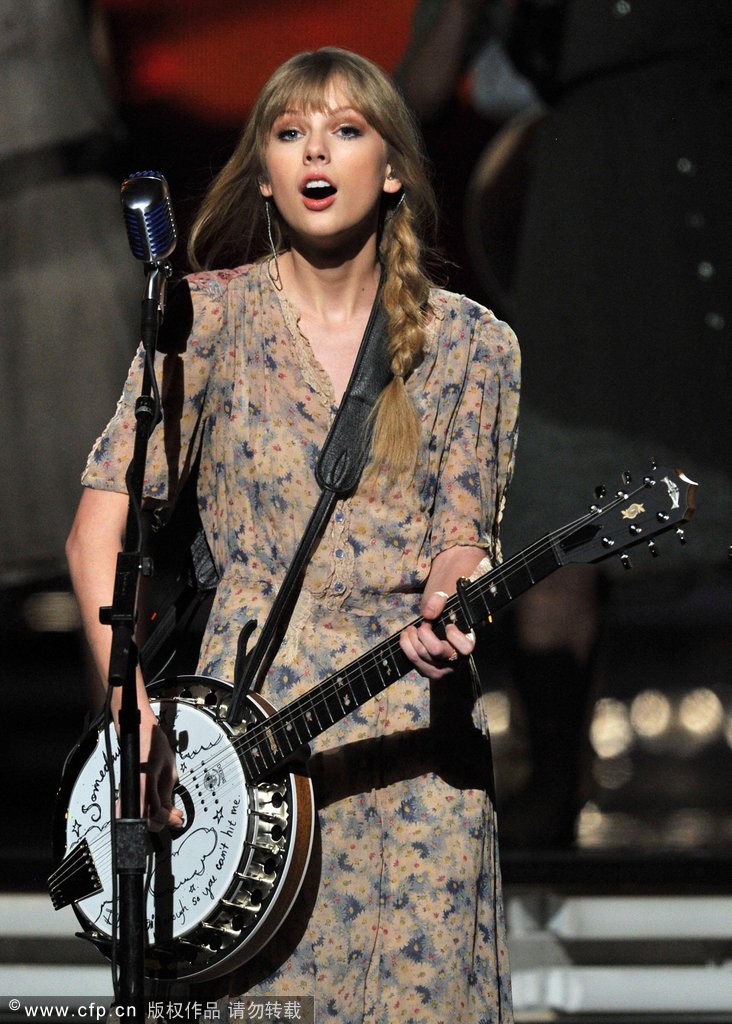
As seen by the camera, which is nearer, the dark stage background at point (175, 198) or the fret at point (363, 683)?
the fret at point (363, 683)

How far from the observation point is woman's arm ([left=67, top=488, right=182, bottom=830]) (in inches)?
87.7

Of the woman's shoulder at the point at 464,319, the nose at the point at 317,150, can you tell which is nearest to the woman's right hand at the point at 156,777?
the woman's shoulder at the point at 464,319

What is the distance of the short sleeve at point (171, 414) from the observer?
2.39 meters

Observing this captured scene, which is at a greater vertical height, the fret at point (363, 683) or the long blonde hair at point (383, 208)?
the long blonde hair at point (383, 208)

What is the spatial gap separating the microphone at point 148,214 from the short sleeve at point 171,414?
27 centimetres

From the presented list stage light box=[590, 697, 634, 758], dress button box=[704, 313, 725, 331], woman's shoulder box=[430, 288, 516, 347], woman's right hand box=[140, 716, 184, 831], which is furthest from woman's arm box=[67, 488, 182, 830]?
stage light box=[590, 697, 634, 758]

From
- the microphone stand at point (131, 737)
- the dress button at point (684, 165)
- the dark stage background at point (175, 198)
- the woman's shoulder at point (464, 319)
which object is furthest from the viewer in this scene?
the dress button at point (684, 165)

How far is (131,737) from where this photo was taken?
2.03 metres

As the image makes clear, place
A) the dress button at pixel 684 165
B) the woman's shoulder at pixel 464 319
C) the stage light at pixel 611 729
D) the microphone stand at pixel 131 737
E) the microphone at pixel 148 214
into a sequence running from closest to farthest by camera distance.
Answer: the microphone stand at pixel 131 737 → the microphone at pixel 148 214 → the woman's shoulder at pixel 464 319 → the dress button at pixel 684 165 → the stage light at pixel 611 729

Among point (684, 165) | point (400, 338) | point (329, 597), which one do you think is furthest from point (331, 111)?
point (684, 165)

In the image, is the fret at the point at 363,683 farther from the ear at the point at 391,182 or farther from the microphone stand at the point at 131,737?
the ear at the point at 391,182

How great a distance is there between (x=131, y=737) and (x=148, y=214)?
0.83 metres

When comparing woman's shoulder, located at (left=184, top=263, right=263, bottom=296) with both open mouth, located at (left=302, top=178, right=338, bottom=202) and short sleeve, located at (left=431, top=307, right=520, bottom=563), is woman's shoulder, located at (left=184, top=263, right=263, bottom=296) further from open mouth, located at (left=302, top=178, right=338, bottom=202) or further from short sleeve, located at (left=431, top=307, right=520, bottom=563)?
short sleeve, located at (left=431, top=307, right=520, bottom=563)

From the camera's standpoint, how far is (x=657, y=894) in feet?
12.9
